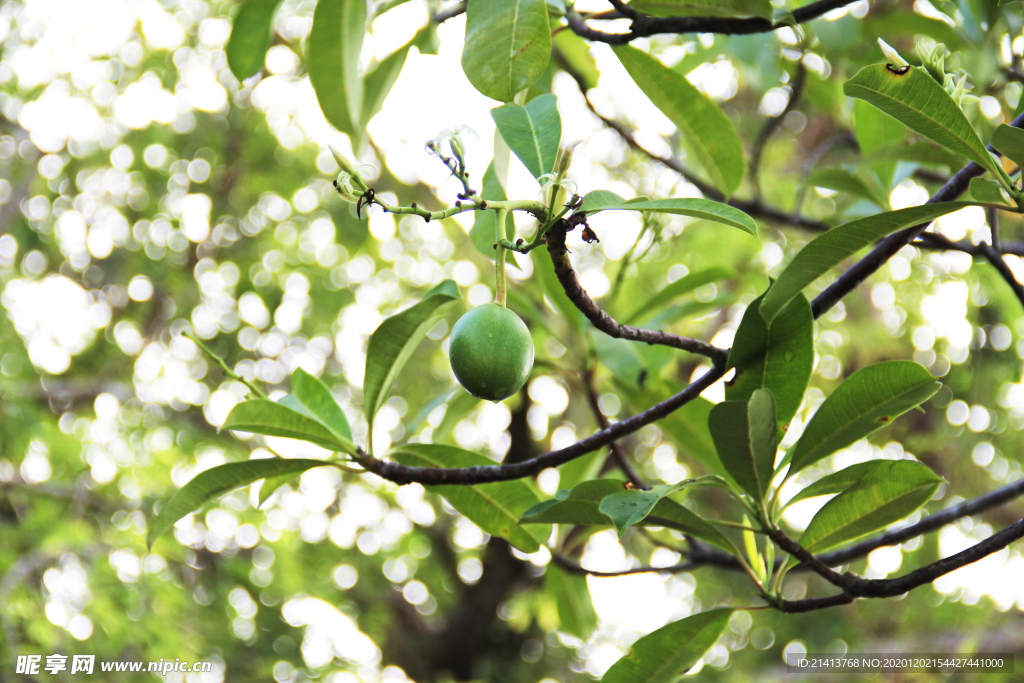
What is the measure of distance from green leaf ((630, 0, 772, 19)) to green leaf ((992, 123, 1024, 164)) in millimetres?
403

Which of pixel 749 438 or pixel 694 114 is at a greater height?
pixel 694 114

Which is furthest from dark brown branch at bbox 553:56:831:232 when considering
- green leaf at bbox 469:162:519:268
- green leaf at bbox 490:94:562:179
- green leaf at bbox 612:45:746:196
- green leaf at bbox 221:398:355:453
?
green leaf at bbox 221:398:355:453

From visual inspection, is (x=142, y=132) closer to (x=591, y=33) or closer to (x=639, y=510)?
(x=591, y=33)

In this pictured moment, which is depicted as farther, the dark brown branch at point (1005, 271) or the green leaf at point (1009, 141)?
the dark brown branch at point (1005, 271)

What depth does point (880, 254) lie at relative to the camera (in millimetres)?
950

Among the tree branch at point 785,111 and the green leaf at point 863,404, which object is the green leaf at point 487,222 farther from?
the tree branch at point 785,111

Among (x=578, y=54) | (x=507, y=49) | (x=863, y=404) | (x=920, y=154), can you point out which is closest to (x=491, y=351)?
(x=507, y=49)

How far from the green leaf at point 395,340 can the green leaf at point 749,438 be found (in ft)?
1.28

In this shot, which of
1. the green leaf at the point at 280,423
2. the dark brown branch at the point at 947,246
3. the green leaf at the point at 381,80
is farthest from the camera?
the green leaf at the point at 381,80

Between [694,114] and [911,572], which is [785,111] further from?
[911,572]

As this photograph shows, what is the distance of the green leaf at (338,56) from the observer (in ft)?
4.26

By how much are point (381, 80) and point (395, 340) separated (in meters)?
0.75

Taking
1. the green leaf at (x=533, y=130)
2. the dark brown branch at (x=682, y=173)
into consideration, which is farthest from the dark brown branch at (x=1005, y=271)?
the green leaf at (x=533, y=130)

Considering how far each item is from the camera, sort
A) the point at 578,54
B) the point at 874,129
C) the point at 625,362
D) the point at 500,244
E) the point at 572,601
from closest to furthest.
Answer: the point at 500,244 < the point at 625,362 < the point at 874,129 < the point at 572,601 < the point at 578,54
